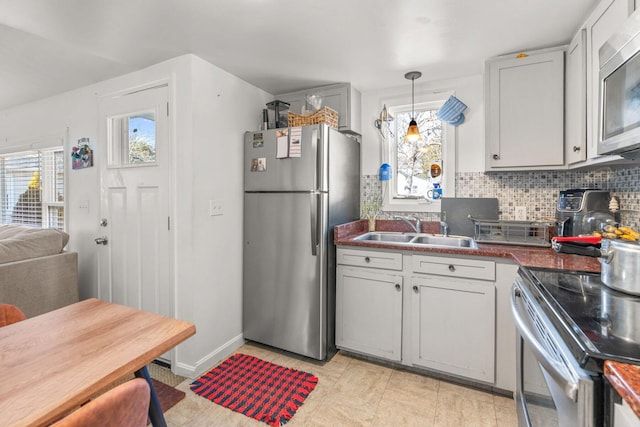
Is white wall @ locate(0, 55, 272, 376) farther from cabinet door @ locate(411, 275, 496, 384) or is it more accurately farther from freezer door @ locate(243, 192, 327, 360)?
cabinet door @ locate(411, 275, 496, 384)

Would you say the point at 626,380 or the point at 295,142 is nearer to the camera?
the point at 626,380

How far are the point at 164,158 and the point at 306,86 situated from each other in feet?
4.52

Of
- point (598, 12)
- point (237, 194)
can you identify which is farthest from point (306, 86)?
point (598, 12)

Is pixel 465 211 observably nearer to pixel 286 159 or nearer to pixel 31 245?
pixel 286 159

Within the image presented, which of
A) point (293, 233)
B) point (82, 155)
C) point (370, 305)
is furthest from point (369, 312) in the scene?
point (82, 155)

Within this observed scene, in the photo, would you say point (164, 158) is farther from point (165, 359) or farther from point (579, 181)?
point (579, 181)

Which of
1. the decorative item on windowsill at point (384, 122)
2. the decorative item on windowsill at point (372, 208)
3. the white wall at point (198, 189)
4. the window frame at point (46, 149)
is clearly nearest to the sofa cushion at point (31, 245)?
the white wall at point (198, 189)

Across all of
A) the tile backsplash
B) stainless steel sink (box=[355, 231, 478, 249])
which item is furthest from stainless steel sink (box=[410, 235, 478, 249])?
the tile backsplash

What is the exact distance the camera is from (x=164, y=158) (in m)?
2.31

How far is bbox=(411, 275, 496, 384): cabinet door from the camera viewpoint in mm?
1994

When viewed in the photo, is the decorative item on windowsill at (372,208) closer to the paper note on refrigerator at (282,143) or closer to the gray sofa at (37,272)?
the paper note on refrigerator at (282,143)

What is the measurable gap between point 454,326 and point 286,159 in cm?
169

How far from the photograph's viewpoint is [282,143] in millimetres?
2467

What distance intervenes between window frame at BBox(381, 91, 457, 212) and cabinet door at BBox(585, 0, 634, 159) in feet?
3.34
